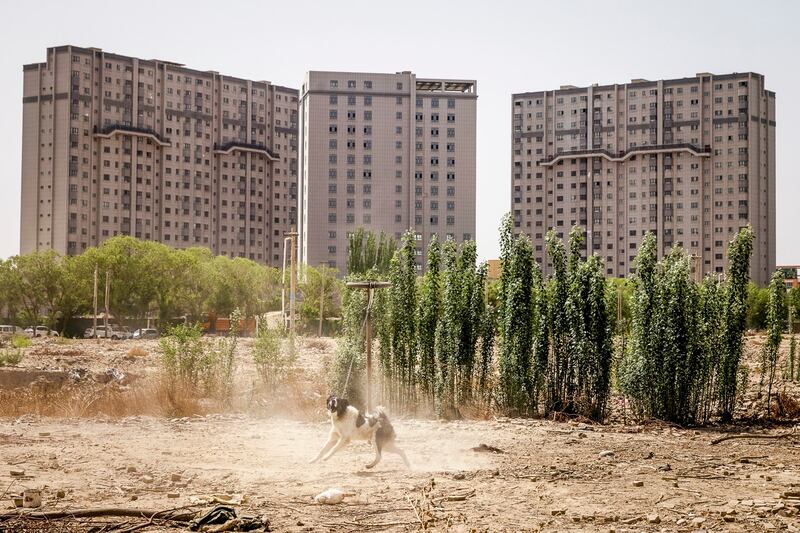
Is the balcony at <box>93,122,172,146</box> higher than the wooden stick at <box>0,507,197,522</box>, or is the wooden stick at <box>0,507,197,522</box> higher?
the balcony at <box>93,122,172,146</box>

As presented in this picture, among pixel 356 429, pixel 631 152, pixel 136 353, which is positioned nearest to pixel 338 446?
pixel 356 429

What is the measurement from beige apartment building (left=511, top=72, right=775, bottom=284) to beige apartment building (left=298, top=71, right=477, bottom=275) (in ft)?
69.4

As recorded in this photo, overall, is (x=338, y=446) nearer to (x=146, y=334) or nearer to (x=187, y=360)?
(x=187, y=360)

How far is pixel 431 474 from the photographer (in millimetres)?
14492

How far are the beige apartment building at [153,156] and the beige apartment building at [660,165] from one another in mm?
48391

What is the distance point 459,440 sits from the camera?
18.7m

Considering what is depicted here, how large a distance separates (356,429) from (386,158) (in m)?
125

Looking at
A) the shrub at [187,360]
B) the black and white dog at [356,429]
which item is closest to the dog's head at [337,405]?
the black and white dog at [356,429]

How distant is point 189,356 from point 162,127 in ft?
423

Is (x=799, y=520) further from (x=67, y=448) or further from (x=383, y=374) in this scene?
(x=383, y=374)

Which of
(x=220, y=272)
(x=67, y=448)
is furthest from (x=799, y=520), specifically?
(x=220, y=272)

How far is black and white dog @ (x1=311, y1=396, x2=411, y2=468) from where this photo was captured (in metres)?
15.1

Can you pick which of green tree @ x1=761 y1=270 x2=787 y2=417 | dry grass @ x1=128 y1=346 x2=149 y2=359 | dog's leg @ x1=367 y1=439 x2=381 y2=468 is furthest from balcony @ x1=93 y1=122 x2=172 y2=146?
dog's leg @ x1=367 y1=439 x2=381 y2=468

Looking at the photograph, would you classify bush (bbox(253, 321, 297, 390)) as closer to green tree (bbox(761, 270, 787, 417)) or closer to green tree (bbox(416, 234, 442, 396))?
green tree (bbox(416, 234, 442, 396))
